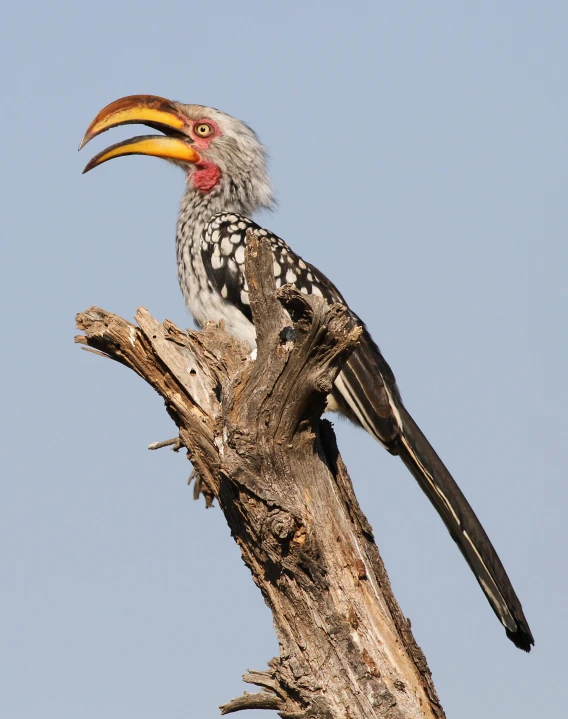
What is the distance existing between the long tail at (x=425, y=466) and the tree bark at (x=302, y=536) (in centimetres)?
119

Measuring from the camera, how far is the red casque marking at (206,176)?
285 inches

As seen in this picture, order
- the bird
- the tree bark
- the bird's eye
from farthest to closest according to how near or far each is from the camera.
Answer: the bird's eye
the bird
the tree bark

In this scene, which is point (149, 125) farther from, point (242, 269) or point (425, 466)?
point (425, 466)

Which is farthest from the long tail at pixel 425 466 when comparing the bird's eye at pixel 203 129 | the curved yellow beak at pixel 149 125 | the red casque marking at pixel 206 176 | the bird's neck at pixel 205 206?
the bird's eye at pixel 203 129

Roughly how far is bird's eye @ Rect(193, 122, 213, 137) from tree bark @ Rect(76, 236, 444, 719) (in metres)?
3.63

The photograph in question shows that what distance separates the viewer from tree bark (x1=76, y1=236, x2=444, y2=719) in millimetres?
3854

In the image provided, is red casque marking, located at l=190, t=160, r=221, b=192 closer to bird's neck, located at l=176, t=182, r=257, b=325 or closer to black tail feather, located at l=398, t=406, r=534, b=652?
bird's neck, located at l=176, t=182, r=257, b=325

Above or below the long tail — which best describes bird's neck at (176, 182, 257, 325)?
above

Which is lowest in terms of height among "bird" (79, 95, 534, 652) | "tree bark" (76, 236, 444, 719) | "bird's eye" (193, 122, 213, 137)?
"tree bark" (76, 236, 444, 719)

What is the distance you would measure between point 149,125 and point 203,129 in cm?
47

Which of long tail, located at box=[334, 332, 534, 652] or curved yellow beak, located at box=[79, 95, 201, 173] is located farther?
curved yellow beak, located at box=[79, 95, 201, 173]

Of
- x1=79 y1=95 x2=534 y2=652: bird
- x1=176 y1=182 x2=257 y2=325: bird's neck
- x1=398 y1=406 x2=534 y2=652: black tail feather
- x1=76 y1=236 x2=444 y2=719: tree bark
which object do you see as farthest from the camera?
x1=176 y1=182 x2=257 y2=325: bird's neck

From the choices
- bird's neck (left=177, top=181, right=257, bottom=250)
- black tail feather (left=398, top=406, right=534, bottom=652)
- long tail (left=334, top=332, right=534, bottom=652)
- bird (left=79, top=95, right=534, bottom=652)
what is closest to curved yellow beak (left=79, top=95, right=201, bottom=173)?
bird (left=79, top=95, right=534, bottom=652)

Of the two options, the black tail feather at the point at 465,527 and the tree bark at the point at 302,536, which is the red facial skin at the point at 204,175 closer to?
the black tail feather at the point at 465,527
